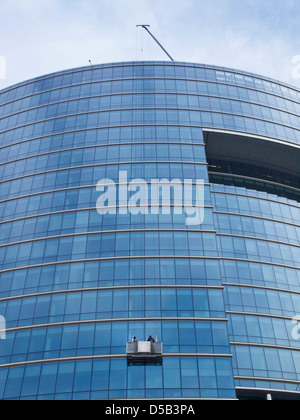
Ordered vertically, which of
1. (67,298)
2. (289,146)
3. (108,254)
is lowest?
(67,298)

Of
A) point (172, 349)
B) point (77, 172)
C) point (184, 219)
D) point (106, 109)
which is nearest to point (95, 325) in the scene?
point (172, 349)

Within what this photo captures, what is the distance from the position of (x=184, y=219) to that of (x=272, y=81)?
33.3 m

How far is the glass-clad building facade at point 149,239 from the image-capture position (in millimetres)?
44062

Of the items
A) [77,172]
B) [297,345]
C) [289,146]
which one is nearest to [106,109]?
[77,172]

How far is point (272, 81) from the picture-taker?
72625 millimetres

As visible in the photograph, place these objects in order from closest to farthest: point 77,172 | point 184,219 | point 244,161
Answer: point 184,219, point 77,172, point 244,161

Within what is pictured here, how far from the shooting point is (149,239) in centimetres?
5184

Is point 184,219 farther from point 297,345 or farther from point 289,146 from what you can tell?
point 289,146

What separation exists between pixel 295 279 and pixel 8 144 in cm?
4474

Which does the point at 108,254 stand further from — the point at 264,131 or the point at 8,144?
the point at 264,131

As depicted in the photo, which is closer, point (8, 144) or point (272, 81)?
point (8, 144)

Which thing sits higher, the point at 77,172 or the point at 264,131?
the point at 264,131

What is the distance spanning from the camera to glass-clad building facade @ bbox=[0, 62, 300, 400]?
44062 mm
